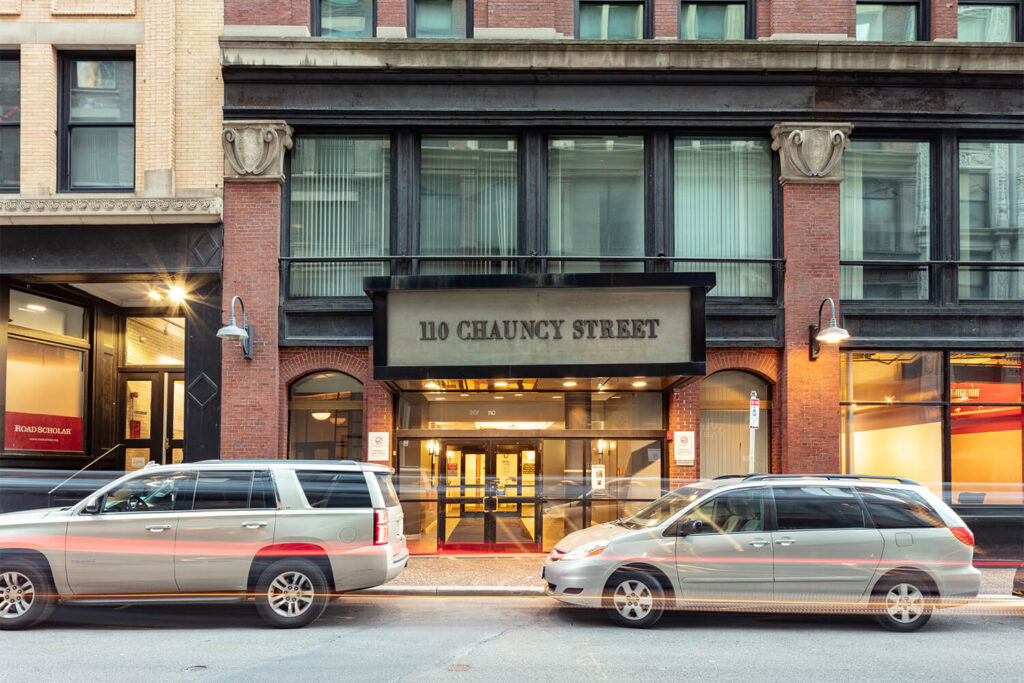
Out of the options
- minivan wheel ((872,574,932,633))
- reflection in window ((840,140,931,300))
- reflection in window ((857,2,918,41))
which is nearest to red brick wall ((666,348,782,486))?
reflection in window ((840,140,931,300))

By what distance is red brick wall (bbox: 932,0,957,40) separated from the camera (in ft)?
50.7

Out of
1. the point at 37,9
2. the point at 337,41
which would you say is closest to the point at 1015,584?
the point at 337,41

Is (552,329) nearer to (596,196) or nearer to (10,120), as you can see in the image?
(596,196)

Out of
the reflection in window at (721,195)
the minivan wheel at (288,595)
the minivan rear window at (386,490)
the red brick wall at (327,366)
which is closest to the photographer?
the minivan wheel at (288,595)

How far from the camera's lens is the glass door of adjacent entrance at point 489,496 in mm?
14992

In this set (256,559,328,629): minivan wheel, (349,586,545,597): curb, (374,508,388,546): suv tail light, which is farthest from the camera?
(349,586,545,597): curb

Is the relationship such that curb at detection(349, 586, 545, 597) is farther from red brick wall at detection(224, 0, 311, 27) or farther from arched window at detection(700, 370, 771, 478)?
red brick wall at detection(224, 0, 311, 27)

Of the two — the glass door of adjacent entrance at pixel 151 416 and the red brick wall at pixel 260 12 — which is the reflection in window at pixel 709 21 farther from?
the glass door of adjacent entrance at pixel 151 416

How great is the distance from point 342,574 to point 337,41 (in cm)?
964

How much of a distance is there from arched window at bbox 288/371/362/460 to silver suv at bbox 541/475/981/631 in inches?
262

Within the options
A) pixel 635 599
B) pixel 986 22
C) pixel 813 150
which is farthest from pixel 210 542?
pixel 986 22

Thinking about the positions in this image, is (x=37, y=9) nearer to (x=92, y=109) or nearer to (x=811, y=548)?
(x=92, y=109)

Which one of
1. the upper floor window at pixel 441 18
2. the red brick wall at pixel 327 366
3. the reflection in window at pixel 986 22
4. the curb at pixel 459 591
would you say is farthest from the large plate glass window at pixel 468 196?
the reflection in window at pixel 986 22

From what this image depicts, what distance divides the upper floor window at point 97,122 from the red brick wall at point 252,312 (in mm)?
2317
